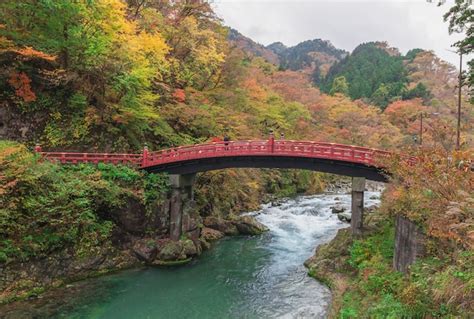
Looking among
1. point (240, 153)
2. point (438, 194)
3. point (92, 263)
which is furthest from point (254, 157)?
point (438, 194)

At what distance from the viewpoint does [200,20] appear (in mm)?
35375

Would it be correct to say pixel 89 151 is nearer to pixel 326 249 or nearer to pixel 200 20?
pixel 326 249

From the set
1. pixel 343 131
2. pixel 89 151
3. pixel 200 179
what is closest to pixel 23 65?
pixel 89 151

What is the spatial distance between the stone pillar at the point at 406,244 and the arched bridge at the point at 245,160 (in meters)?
5.30

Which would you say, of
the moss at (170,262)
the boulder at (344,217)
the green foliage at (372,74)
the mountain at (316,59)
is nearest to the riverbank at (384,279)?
the moss at (170,262)

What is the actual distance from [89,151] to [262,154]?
1145 cm

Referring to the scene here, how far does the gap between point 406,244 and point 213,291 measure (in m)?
9.66

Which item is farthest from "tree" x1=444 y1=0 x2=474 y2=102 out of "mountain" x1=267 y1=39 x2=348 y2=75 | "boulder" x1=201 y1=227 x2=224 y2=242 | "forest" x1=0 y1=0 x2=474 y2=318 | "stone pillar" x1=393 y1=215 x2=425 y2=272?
"mountain" x1=267 y1=39 x2=348 y2=75

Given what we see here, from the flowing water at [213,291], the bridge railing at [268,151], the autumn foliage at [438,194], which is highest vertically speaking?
the bridge railing at [268,151]

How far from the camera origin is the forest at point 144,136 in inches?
490

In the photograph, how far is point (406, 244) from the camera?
14492 mm

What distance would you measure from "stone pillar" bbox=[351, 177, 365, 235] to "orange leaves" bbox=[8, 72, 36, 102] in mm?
21463

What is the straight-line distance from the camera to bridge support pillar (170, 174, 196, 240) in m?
23.3

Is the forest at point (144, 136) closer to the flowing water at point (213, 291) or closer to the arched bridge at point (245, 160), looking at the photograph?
the arched bridge at point (245, 160)
